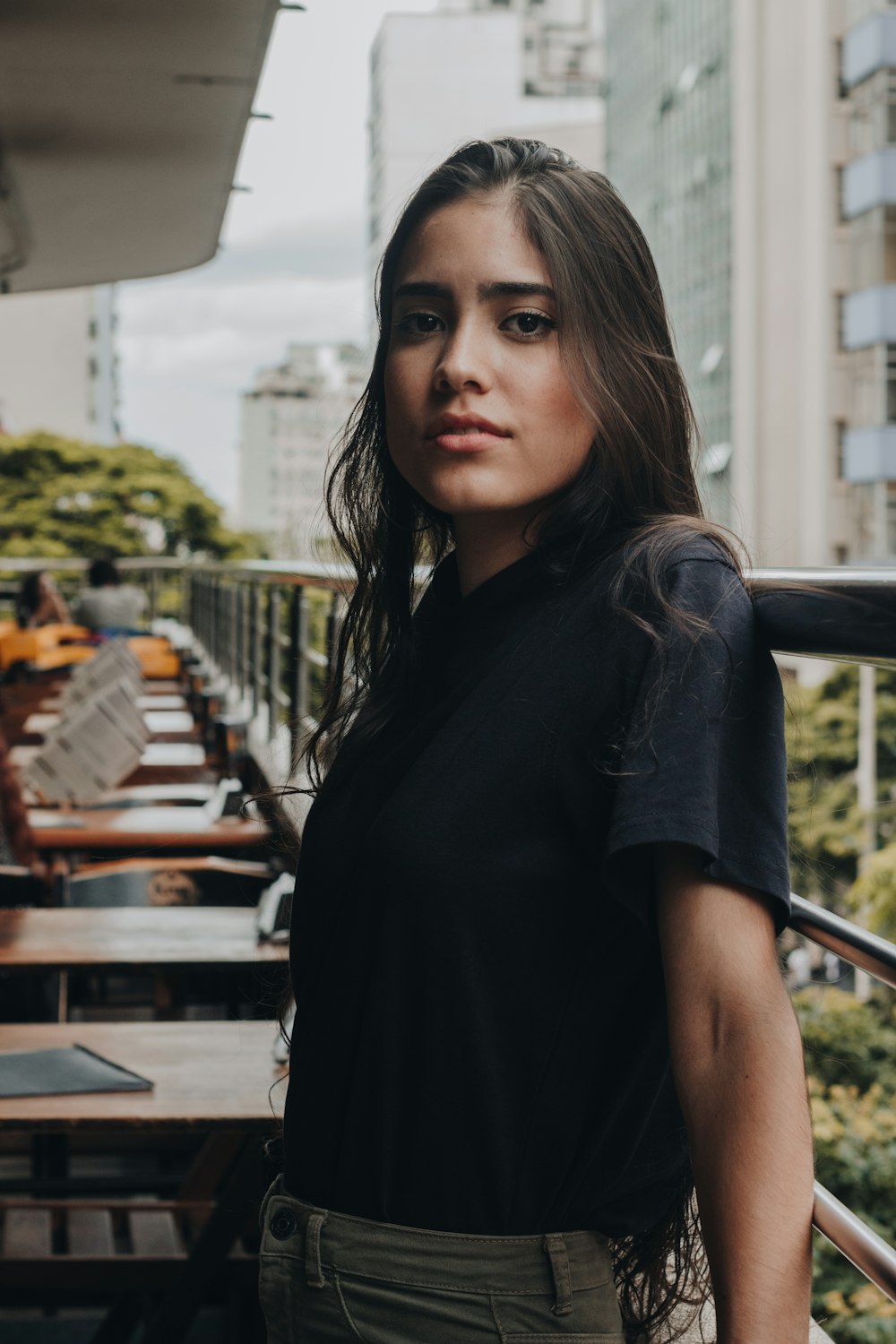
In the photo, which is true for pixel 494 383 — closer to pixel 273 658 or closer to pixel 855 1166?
pixel 273 658

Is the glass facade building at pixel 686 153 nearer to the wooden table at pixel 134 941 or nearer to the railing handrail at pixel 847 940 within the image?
the wooden table at pixel 134 941

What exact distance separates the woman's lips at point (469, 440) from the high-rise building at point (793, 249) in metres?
30.9

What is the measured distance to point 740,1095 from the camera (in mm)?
869

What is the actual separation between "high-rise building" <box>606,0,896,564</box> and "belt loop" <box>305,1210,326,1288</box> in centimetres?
3110

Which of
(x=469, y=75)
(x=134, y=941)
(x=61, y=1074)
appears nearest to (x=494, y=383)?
(x=61, y=1074)

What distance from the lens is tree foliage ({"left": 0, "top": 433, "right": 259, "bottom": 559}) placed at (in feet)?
124

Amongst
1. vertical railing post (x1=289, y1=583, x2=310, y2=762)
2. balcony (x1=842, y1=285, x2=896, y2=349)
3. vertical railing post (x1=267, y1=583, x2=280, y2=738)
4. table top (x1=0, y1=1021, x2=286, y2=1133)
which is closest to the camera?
table top (x1=0, y1=1021, x2=286, y2=1133)

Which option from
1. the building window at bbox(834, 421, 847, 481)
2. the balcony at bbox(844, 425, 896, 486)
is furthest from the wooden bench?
the building window at bbox(834, 421, 847, 481)

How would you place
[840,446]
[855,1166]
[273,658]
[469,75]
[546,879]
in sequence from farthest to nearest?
[469,75], [840,446], [855,1166], [273,658], [546,879]

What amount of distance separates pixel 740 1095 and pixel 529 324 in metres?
0.58

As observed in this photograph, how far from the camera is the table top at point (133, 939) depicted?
260 cm

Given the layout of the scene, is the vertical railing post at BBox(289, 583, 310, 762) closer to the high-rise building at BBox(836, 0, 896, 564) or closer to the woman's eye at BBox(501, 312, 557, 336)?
the woman's eye at BBox(501, 312, 557, 336)

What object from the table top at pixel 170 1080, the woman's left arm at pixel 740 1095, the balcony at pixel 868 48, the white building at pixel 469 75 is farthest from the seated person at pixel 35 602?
A: the white building at pixel 469 75

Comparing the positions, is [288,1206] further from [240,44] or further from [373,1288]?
[240,44]
